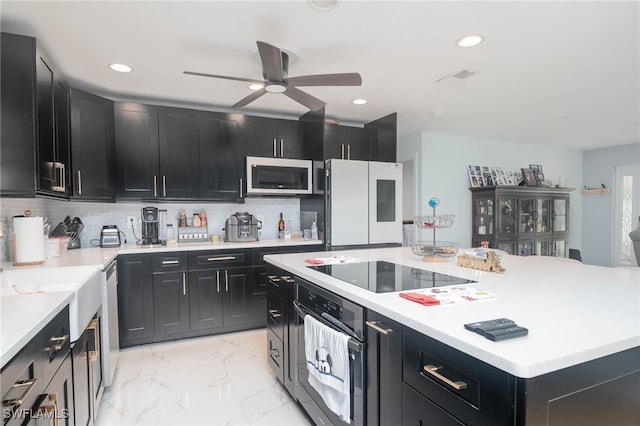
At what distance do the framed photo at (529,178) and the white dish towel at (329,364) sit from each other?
5195mm

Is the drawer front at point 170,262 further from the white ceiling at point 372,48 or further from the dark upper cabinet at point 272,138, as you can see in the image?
the white ceiling at point 372,48

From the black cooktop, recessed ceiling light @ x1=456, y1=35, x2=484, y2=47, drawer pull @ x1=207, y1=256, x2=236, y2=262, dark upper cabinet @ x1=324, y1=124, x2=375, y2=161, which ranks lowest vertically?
drawer pull @ x1=207, y1=256, x2=236, y2=262

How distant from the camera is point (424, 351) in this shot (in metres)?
1.06

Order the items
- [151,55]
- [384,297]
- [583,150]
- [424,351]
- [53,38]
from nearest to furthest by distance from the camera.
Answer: [424,351] < [384,297] < [53,38] < [151,55] < [583,150]

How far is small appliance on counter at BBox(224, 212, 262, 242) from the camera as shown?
3746 millimetres

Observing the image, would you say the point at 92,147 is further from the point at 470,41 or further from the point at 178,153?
the point at 470,41

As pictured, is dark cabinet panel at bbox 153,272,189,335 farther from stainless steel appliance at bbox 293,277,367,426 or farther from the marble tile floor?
stainless steel appliance at bbox 293,277,367,426

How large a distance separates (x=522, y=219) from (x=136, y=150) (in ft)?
18.0

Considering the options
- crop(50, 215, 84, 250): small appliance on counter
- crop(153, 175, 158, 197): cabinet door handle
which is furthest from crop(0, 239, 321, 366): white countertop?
crop(153, 175, 158, 197): cabinet door handle

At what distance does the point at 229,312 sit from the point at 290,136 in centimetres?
207

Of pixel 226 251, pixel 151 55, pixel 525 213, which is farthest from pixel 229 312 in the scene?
pixel 525 213

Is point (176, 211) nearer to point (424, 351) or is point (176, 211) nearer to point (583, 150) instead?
point (424, 351)

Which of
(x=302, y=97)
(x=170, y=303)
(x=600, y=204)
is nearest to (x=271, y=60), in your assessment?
(x=302, y=97)

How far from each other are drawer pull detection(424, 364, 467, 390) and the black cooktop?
15.8 inches
